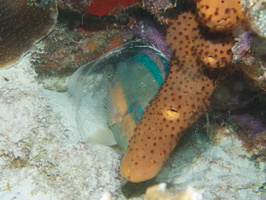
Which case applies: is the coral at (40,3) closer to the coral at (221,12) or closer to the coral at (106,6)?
the coral at (106,6)

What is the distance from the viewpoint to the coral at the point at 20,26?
2416 mm

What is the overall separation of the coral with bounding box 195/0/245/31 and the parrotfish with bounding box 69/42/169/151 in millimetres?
940

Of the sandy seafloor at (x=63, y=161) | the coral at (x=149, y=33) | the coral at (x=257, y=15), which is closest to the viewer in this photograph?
the coral at (x=257, y=15)

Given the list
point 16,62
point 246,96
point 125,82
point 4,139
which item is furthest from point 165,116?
point 16,62

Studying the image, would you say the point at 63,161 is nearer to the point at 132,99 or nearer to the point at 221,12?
the point at 132,99

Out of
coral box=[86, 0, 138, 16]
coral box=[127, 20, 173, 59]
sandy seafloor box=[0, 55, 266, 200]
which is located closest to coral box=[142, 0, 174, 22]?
coral box=[86, 0, 138, 16]

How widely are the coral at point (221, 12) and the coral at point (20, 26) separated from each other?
160cm

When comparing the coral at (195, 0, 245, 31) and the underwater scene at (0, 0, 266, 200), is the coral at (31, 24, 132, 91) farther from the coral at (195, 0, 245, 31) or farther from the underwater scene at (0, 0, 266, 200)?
the coral at (195, 0, 245, 31)

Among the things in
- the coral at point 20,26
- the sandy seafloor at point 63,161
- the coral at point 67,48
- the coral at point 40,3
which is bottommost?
the sandy seafloor at point 63,161

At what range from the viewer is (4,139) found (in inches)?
91.6

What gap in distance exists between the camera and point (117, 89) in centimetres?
302

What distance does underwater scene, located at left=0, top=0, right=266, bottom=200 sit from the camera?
6.78ft

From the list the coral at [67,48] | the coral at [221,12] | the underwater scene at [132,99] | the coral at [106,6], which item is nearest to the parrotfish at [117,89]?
the underwater scene at [132,99]

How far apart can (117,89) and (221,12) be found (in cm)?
166
